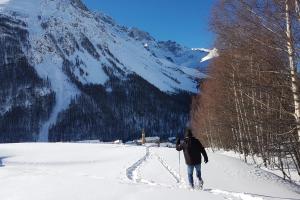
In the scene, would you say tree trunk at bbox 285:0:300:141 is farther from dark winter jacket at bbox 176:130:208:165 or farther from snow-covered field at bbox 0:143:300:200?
dark winter jacket at bbox 176:130:208:165

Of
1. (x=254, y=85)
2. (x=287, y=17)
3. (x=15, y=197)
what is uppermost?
(x=287, y=17)

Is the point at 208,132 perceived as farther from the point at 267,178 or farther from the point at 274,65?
the point at 274,65

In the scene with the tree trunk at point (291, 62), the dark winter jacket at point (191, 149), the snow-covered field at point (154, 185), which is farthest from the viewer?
the dark winter jacket at point (191, 149)

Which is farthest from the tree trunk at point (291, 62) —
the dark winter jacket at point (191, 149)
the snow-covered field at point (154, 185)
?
the dark winter jacket at point (191, 149)

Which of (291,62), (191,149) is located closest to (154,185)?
(191,149)

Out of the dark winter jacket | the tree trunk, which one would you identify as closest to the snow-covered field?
the dark winter jacket

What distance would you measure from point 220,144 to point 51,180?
1805 inches

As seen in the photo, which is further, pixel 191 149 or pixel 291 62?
pixel 191 149

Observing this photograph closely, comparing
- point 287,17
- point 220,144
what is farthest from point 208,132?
point 287,17

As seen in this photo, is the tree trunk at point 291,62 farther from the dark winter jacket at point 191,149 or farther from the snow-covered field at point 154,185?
the dark winter jacket at point 191,149

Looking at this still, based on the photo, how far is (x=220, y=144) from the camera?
210 ft

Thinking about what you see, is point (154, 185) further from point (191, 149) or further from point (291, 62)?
point (291, 62)

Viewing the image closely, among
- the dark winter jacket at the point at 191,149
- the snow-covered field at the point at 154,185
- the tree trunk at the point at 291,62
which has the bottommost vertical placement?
the snow-covered field at the point at 154,185

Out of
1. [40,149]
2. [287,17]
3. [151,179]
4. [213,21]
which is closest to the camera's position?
[287,17]
